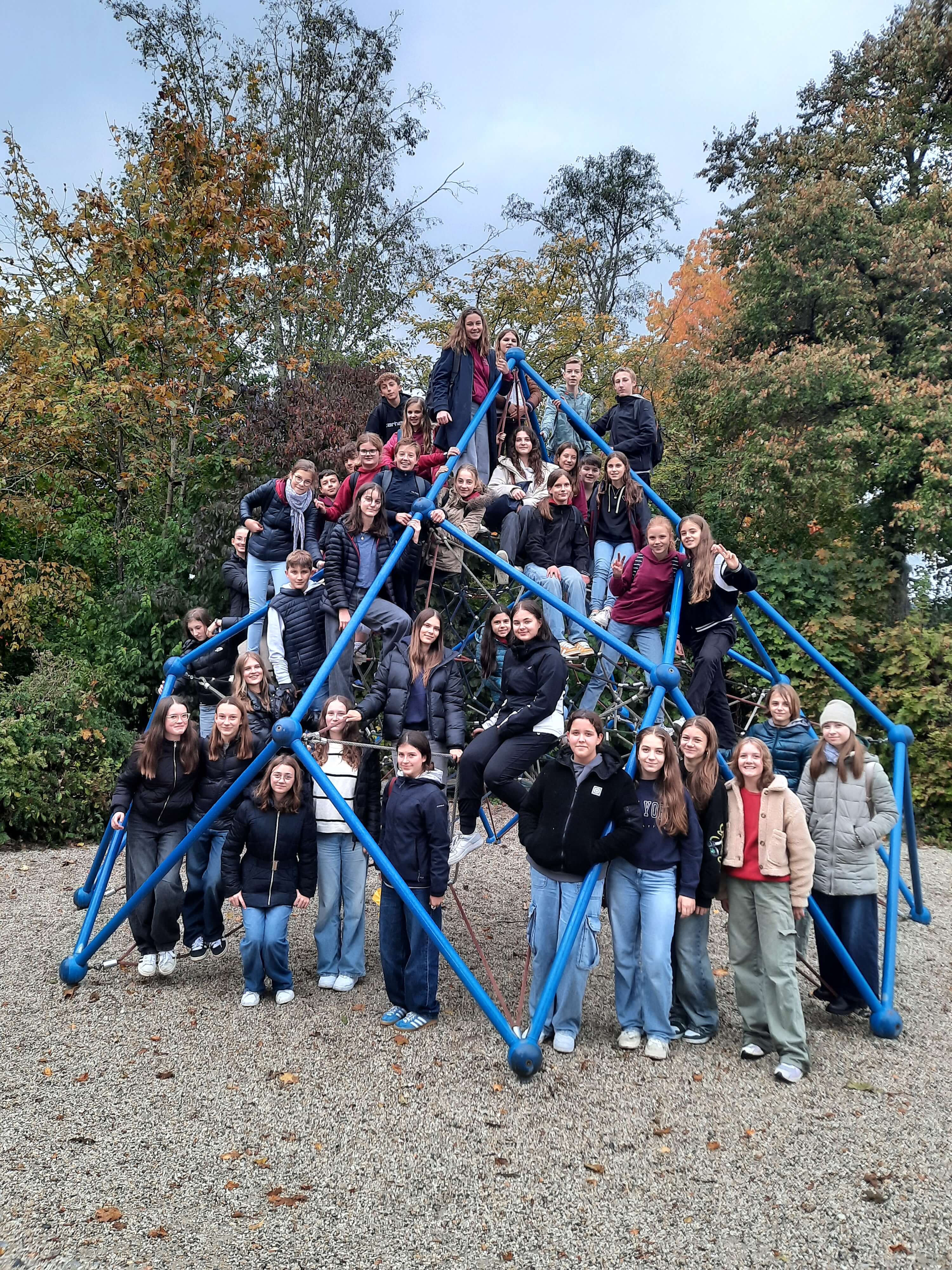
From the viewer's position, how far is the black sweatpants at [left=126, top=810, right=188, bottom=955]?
5.81 m

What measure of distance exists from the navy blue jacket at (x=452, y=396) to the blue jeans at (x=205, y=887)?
3572mm

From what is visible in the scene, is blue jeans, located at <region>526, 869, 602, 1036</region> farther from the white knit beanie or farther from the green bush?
the green bush

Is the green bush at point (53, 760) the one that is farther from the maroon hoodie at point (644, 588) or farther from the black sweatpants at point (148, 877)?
the maroon hoodie at point (644, 588)

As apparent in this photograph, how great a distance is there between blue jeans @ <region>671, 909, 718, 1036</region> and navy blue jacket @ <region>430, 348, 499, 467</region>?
4302 mm

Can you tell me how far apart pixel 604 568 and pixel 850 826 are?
2.71 m

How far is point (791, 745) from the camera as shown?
612 cm

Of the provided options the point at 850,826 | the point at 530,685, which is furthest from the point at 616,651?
the point at 850,826

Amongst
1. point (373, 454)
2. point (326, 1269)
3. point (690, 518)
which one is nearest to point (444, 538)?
point (373, 454)

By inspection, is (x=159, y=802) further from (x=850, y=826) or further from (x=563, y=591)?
(x=850, y=826)

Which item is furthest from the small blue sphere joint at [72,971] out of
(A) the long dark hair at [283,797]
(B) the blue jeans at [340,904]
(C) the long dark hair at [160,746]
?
(A) the long dark hair at [283,797]

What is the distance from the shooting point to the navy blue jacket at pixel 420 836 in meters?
5.16

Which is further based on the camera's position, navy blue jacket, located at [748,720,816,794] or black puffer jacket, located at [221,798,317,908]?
navy blue jacket, located at [748,720,816,794]

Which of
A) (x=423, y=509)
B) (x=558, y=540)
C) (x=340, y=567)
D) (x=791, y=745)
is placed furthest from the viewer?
(x=558, y=540)

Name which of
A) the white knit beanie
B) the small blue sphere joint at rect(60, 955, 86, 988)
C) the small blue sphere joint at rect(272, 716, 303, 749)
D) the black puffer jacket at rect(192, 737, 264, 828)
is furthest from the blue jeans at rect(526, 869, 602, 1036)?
the small blue sphere joint at rect(60, 955, 86, 988)
